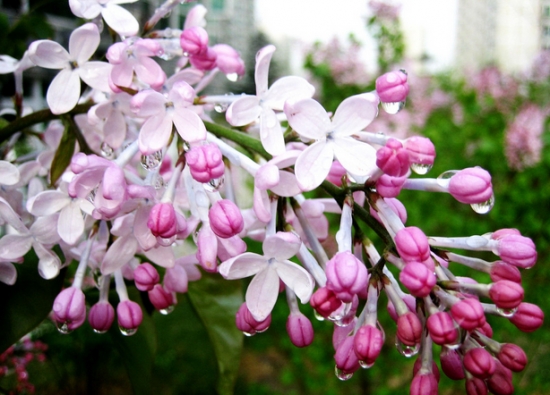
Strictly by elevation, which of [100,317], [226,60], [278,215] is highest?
[226,60]

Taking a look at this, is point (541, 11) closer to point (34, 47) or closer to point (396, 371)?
point (396, 371)

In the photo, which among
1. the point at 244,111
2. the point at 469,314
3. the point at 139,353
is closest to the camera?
the point at 469,314

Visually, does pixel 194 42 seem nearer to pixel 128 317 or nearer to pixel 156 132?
pixel 156 132

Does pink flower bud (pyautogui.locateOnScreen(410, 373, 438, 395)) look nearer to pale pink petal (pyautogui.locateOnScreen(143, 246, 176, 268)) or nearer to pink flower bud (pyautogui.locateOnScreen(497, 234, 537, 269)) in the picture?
pink flower bud (pyautogui.locateOnScreen(497, 234, 537, 269))

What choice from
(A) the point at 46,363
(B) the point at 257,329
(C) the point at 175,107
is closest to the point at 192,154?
(C) the point at 175,107

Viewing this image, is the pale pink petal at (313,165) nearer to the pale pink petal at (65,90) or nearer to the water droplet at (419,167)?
the water droplet at (419,167)

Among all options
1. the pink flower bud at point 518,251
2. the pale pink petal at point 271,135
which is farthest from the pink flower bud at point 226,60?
the pink flower bud at point 518,251

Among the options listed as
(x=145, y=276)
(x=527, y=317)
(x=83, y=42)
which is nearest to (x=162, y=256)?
(x=145, y=276)

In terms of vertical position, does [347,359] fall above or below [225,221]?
below
